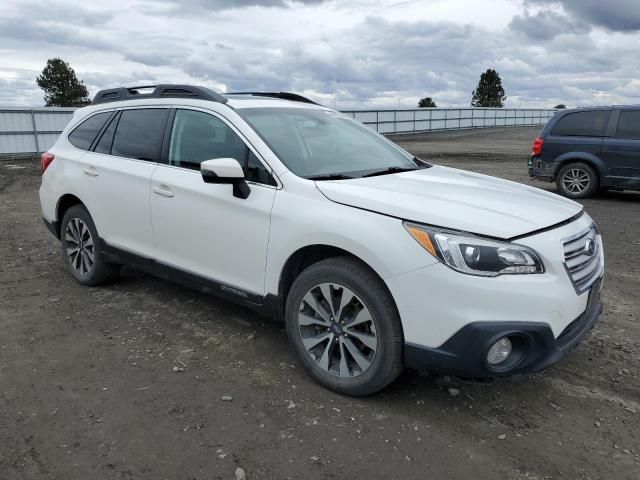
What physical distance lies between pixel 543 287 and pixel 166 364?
240cm

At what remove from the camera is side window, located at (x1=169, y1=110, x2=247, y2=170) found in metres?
3.73

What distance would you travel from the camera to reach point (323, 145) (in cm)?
393

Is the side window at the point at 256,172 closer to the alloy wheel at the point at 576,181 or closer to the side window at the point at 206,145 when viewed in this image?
the side window at the point at 206,145

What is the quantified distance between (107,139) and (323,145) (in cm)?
212

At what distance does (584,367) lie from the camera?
3631mm

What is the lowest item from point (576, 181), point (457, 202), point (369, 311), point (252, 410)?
point (252, 410)

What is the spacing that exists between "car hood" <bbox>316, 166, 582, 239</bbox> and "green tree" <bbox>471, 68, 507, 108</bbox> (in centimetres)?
6821

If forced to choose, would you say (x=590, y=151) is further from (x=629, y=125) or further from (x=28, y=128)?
(x=28, y=128)

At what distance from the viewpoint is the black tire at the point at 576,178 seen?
10266 mm

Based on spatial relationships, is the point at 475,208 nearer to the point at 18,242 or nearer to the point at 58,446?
the point at 58,446

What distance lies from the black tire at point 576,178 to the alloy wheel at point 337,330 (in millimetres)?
8736

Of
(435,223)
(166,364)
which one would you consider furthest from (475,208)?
(166,364)

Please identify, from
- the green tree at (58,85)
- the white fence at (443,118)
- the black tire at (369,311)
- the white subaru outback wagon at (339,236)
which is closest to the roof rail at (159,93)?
the white subaru outback wagon at (339,236)

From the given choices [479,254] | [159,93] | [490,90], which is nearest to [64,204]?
[159,93]
